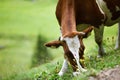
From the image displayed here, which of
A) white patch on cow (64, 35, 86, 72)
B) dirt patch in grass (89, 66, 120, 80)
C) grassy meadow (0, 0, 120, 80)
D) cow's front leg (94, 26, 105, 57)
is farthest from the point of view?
grassy meadow (0, 0, 120, 80)

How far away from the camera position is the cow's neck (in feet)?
35.9

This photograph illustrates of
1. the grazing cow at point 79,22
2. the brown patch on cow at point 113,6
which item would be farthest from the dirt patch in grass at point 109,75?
the brown patch on cow at point 113,6

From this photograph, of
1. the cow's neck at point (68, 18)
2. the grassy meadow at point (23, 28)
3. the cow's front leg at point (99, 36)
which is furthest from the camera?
the grassy meadow at point (23, 28)

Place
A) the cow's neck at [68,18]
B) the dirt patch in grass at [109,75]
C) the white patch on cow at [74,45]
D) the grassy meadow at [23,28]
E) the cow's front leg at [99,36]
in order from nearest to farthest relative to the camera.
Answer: the dirt patch in grass at [109,75] → the white patch on cow at [74,45] → the cow's neck at [68,18] → the cow's front leg at [99,36] → the grassy meadow at [23,28]

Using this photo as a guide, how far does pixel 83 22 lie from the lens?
1238cm

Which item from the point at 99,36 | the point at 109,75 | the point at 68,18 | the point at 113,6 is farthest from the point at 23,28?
the point at 109,75

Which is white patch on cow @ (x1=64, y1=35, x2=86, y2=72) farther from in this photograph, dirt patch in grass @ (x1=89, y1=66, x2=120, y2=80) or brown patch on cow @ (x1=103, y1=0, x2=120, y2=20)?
brown patch on cow @ (x1=103, y1=0, x2=120, y2=20)

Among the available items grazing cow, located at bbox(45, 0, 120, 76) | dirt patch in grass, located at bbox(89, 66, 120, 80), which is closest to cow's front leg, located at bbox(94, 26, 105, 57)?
grazing cow, located at bbox(45, 0, 120, 76)

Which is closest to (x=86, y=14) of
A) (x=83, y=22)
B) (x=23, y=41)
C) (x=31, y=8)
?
(x=83, y=22)

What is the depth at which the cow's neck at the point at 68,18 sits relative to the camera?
11.0m

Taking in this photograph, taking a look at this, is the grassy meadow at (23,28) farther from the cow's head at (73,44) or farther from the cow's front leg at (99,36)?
the cow's head at (73,44)

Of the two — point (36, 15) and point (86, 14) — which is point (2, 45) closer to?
point (36, 15)

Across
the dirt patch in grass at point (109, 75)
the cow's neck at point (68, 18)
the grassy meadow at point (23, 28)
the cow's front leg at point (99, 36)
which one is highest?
the cow's neck at point (68, 18)

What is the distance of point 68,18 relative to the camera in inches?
448
